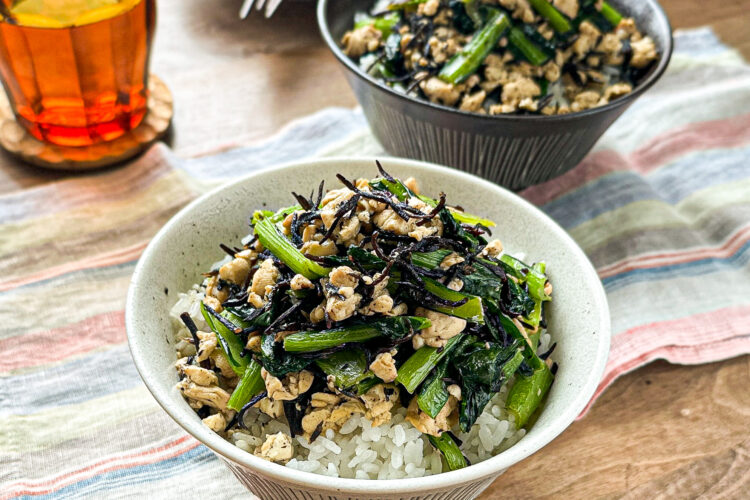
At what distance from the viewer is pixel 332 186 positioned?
86.7 inches

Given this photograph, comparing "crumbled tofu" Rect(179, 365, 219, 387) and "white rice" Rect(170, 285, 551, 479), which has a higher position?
"crumbled tofu" Rect(179, 365, 219, 387)

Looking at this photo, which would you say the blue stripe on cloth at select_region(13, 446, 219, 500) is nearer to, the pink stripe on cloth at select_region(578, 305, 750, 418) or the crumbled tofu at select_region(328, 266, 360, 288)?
the crumbled tofu at select_region(328, 266, 360, 288)

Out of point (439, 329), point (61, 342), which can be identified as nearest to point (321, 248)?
point (439, 329)

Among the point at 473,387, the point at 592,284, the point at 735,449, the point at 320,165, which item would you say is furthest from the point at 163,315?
the point at 735,449

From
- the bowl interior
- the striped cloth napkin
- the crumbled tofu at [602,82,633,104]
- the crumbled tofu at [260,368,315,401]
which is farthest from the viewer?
the crumbled tofu at [602,82,633,104]

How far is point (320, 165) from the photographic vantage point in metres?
2.18

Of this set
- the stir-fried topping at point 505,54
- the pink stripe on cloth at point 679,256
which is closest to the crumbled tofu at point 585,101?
the stir-fried topping at point 505,54

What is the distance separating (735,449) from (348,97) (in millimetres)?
2091

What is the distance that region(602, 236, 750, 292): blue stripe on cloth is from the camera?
8.42 ft

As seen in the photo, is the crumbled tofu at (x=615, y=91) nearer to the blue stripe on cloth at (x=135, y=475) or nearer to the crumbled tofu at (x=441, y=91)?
the crumbled tofu at (x=441, y=91)

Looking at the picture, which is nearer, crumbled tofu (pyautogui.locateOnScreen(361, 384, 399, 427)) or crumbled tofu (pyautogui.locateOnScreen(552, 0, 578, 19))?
crumbled tofu (pyautogui.locateOnScreen(361, 384, 399, 427))

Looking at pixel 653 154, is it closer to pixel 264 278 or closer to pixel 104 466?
pixel 264 278

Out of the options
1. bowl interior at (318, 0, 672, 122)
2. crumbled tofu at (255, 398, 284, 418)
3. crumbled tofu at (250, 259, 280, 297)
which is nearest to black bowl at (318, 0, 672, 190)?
bowl interior at (318, 0, 672, 122)

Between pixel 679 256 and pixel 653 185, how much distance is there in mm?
443
